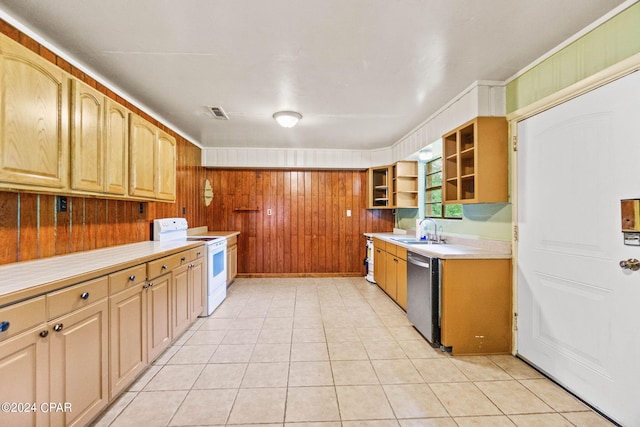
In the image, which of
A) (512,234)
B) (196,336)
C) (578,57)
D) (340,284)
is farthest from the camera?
(340,284)

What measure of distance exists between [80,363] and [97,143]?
1.49 metres

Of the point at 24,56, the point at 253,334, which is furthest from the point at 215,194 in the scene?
the point at 24,56

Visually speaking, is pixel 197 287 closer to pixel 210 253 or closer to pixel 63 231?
pixel 210 253

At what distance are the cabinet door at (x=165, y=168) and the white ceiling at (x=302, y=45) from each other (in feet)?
1.35

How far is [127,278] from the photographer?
6.23ft

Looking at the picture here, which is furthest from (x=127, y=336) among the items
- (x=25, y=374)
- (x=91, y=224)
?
(x=91, y=224)

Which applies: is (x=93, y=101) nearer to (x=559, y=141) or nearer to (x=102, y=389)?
(x=102, y=389)

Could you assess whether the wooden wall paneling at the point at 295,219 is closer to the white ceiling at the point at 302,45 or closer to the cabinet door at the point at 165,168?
the cabinet door at the point at 165,168

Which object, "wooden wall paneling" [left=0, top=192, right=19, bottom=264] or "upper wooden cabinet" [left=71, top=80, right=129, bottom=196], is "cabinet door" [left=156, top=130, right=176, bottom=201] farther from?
"wooden wall paneling" [left=0, top=192, right=19, bottom=264]

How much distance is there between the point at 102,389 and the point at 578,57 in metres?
3.71

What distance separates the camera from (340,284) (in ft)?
16.3

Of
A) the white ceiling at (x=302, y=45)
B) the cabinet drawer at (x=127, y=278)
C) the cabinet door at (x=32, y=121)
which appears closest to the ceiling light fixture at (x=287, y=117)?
the white ceiling at (x=302, y=45)

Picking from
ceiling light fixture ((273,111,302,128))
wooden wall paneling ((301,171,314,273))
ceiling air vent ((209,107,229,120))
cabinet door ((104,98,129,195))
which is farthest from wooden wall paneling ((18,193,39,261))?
wooden wall paneling ((301,171,314,273))

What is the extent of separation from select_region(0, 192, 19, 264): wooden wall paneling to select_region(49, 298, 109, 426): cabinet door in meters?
0.70
